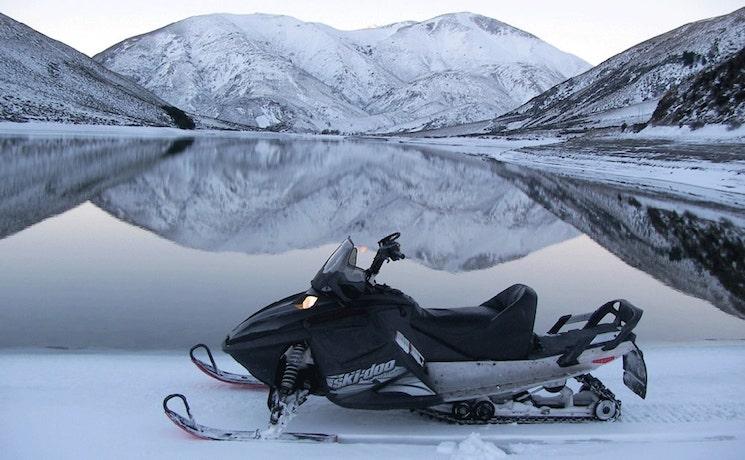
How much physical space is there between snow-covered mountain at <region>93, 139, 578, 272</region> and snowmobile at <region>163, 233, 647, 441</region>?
630 cm

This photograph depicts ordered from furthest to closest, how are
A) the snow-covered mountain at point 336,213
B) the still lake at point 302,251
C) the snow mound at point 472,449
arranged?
the snow-covered mountain at point 336,213 < the still lake at point 302,251 < the snow mound at point 472,449

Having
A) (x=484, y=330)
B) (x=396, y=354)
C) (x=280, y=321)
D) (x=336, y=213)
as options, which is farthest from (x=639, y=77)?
(x=280, y=321)

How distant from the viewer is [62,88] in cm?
12150

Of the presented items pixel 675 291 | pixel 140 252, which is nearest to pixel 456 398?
pixel 675 291

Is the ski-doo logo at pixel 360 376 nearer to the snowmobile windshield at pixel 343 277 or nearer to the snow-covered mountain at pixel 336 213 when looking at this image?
the snowmobile windshield at pixel 343 277

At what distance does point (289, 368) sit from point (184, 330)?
11.0 ft

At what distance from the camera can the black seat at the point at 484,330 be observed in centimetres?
526

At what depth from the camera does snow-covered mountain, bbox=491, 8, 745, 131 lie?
12650 centimetres

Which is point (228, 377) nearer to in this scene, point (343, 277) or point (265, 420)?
point (265, 420)

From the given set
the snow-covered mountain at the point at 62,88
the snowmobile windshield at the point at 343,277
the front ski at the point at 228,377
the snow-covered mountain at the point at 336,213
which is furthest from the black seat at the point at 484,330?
the snow-covered mountain at the point at 62,88

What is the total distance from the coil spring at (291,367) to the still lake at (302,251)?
9.03 feet

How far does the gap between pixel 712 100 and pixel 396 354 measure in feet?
190

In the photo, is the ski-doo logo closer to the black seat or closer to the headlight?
the black seat

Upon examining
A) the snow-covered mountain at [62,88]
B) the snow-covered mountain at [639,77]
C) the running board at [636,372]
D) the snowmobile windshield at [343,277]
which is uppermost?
the snow-covered mountain at [639,77]
